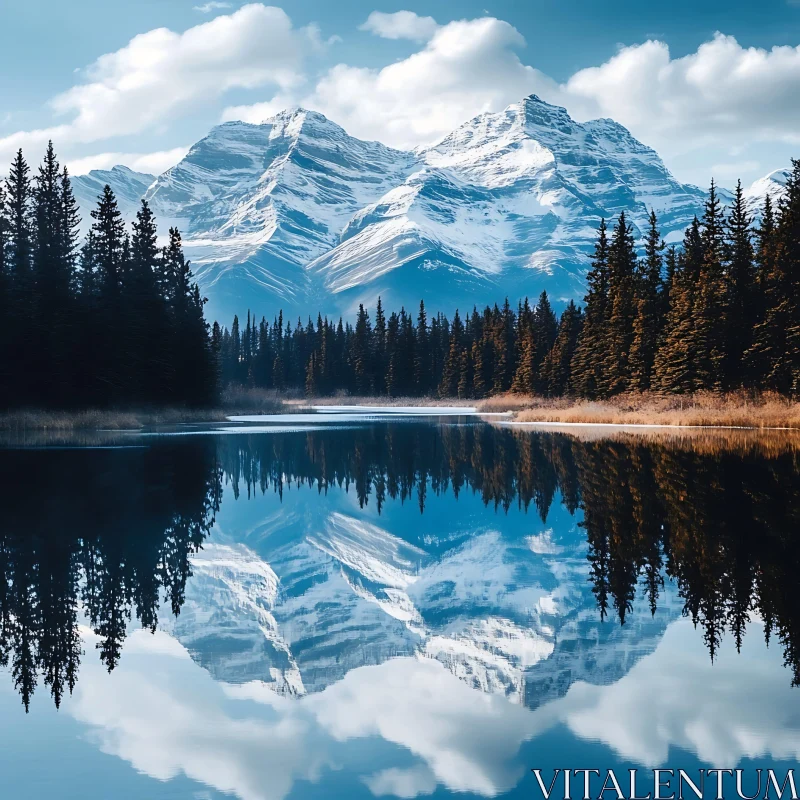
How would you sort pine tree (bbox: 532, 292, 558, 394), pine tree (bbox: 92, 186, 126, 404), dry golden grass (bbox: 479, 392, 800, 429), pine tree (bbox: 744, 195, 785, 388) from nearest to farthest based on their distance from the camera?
dry golden grass (bbox: 479, 392, 800, 429), pine tree (bbox: 744, 195, 785, 388), pine tree (bbox: 92, 186, 126, 404), pine tree (bbox: 532, 292, 558, 394)

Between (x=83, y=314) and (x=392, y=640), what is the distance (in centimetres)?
5052

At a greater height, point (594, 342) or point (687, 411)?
point (594, 342)

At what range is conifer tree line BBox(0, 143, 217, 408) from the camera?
5378 cm

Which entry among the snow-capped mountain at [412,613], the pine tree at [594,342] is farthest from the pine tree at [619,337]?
the snow-capped mountain at [412,613]

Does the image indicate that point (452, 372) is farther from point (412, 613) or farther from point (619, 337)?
point (412, 613)

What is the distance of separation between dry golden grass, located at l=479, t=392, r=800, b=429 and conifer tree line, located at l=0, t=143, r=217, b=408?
2692 cm

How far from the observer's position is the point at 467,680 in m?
8.23

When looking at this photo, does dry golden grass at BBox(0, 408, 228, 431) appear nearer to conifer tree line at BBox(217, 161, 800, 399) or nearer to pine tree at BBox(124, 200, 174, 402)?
pine tree at BBox(124, 200, 174, 402)

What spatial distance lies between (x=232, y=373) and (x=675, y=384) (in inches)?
5790

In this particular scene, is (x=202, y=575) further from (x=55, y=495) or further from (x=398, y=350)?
(x=398, y=350)

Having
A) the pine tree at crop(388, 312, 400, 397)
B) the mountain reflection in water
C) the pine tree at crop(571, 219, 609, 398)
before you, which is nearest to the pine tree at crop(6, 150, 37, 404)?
the mountain reflection in water

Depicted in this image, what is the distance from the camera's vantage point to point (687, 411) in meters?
54.8

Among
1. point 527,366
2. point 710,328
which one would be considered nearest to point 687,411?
point 710,328

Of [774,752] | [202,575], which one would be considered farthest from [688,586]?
[202,575]
